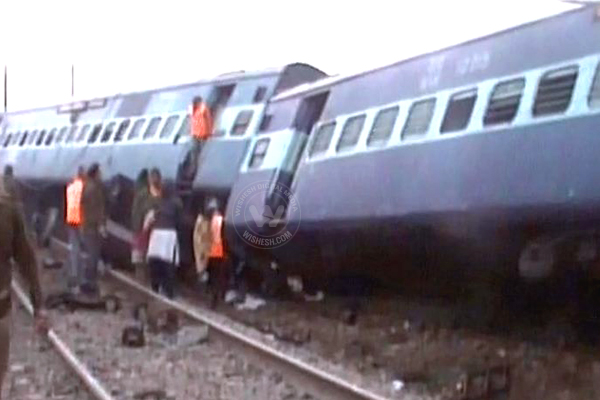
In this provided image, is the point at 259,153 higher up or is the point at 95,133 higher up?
the point at 95,133

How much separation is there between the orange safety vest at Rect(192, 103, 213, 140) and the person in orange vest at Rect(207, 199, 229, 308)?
1267 mm

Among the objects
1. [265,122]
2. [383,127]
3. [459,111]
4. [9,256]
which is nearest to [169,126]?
[265,122]

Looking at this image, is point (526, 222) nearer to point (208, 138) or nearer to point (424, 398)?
point (424, 398)

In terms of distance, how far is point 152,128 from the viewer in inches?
843

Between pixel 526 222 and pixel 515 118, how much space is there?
94 cm

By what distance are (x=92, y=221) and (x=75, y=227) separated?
0.31m

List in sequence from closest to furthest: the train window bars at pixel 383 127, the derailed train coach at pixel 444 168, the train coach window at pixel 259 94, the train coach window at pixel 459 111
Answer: the derailed train coach at pixel 444 168, the train coach window at pixel 459 111, the train window bars at pixel 383 127, the train coach window at pixel 259 94

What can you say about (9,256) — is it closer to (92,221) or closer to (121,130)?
(92,221)

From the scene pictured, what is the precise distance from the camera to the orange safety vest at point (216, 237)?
1719cm

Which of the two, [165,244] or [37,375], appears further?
[165,244]

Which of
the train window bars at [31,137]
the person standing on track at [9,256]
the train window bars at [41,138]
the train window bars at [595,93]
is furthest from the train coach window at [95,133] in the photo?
the person standing on track at [9,256]

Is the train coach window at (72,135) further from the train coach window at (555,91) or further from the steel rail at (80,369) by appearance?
the train coach window at (555,91)

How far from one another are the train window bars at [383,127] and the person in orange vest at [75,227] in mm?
4463

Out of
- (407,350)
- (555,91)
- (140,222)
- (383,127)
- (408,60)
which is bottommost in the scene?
(407,350)
